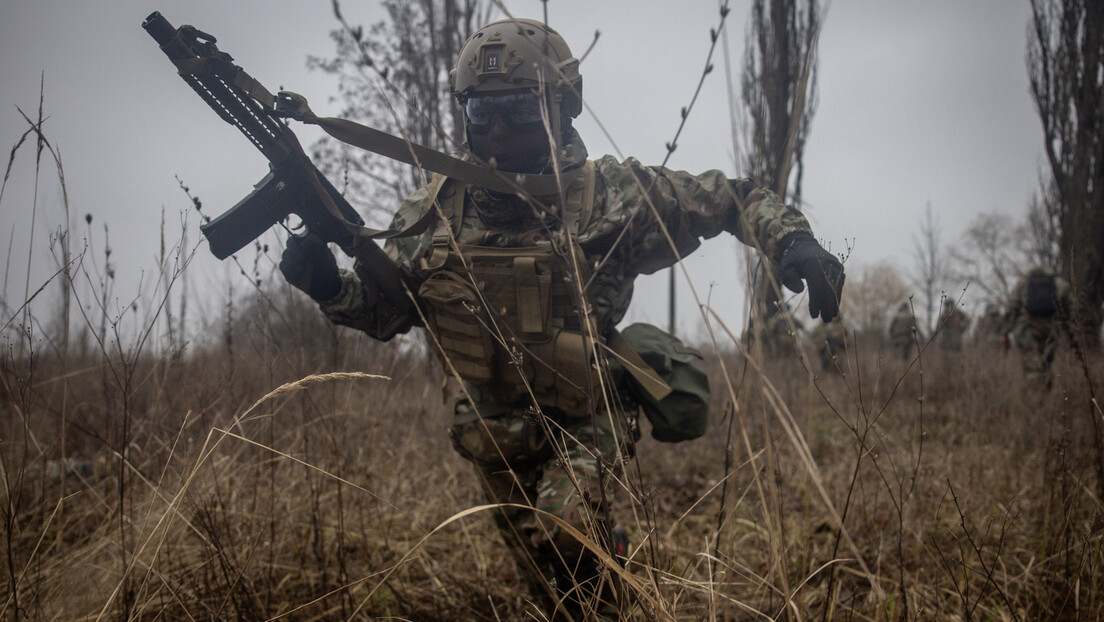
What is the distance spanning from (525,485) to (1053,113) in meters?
10.0

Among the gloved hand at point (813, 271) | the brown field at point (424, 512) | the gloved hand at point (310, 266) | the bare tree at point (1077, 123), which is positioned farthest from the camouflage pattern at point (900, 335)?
the gloved hand at point (310, 266)

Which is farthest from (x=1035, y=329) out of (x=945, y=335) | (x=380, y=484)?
(x=380, y=484)

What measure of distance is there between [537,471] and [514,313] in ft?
1.94

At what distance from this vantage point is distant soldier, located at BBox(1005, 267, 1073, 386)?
6020mm

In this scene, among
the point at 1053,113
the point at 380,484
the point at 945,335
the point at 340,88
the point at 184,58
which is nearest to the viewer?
the point at 184,58

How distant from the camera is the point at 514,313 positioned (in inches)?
76.2

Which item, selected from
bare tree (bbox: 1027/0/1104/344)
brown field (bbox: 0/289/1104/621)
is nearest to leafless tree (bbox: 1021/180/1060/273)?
bare tree (bbox: 1027/0/1104/344)

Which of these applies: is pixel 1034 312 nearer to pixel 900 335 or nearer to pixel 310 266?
pixel 900 335

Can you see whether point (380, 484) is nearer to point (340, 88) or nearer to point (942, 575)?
point (942, 575)

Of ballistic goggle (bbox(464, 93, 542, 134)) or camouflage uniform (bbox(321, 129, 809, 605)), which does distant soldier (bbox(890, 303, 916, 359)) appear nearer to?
camouflage uniform (bbox(321, 129, 809, 605))

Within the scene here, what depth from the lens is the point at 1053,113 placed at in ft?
28.2

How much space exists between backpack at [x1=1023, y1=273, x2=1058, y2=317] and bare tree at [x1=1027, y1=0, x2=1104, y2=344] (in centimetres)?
189

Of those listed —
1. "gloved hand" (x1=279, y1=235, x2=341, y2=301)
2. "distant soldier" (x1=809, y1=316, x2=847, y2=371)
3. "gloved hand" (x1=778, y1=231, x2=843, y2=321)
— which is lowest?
"distant soldier" (x1=809, y1=316, x2=847, y2=371)

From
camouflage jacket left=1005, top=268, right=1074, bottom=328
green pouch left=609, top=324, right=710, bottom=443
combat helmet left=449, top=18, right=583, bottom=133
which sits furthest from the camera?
camouflage jacket left=1005, top=268, right=1074, bottom=328
